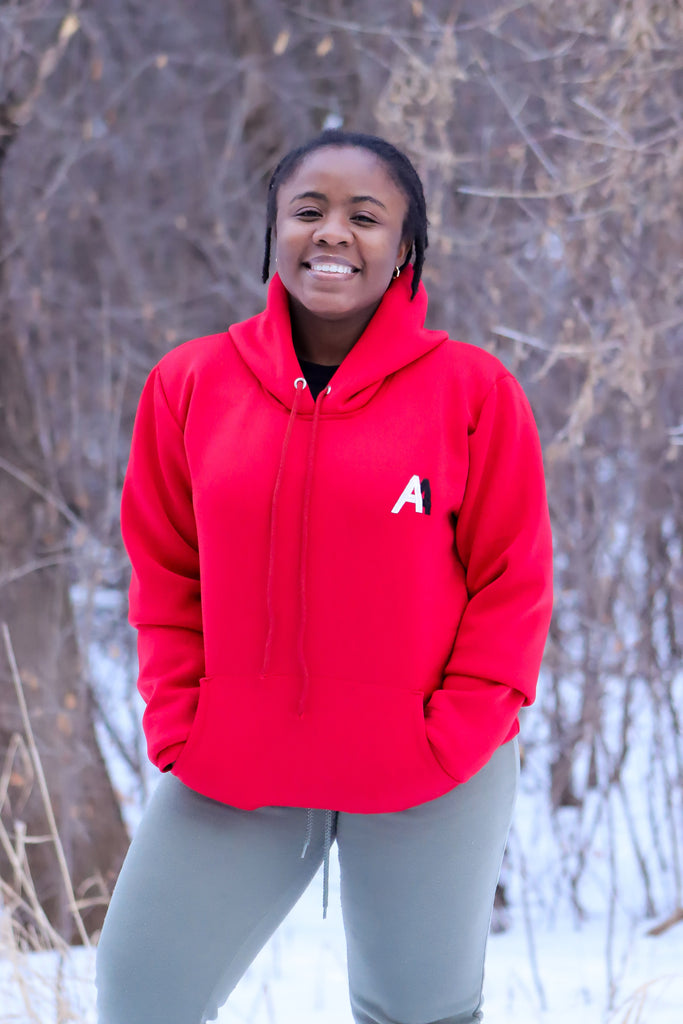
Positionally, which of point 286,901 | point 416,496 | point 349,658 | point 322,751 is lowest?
point 286,901

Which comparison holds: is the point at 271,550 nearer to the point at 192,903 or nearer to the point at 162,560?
the point at 162,560

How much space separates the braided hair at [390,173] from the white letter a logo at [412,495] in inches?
13.9

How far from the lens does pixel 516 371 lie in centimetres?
413

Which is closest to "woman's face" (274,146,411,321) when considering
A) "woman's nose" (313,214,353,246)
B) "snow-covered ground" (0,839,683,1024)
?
"woman's nose" (313,214,353,246)

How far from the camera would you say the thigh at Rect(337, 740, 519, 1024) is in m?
1.60

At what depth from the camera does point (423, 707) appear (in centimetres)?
162

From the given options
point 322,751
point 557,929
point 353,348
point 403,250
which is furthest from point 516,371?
point 322,751

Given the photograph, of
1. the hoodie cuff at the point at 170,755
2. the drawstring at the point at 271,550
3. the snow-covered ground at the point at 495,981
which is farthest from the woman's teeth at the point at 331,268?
the snow-covered ground at the point at 495,981

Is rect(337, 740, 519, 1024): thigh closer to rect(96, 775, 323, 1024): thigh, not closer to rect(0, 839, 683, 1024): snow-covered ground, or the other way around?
rect(96, 775, 323, 1024): thigh

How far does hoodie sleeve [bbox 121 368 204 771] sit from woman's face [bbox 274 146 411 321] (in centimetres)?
29

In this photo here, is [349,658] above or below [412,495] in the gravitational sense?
below

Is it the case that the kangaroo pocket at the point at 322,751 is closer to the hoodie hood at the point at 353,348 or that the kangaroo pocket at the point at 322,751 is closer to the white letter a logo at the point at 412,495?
the white letter a logo at the point at 412,495

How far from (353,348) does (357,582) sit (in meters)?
0.36

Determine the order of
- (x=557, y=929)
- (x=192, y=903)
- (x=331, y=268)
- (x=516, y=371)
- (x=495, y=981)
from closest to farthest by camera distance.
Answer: (x=192, y=903) → (x=331, y=268) → (x=495, y=981) → (x=516, y=371) → (x=557, y=929)
